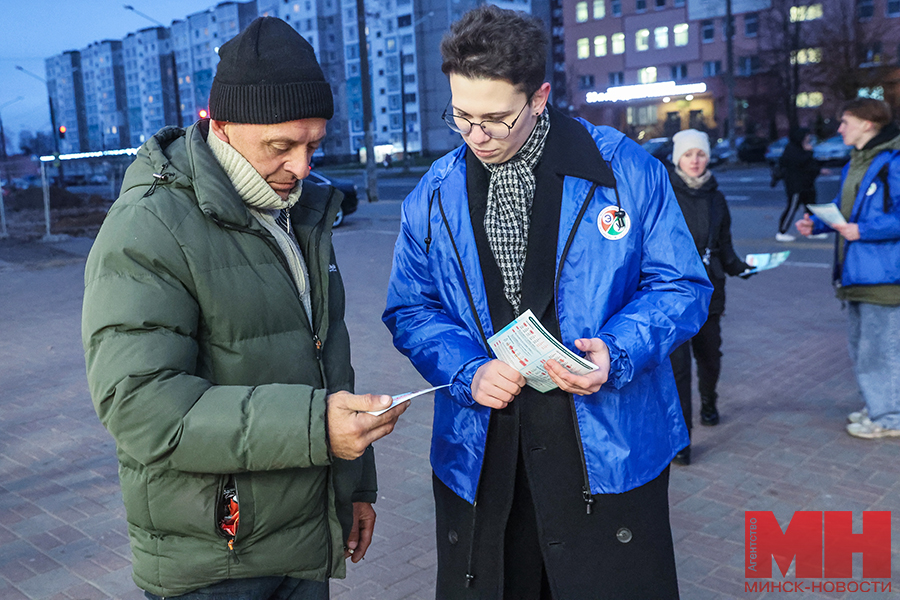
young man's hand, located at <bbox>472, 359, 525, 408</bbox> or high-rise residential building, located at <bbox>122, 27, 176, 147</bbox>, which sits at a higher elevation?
high-rise residential building, located at <bbox>122, 27, 176, 147</bbox>

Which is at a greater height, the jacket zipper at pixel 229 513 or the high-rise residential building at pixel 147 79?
the high-rise residential building at pixel 147 79

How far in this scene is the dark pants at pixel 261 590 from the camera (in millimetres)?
1951

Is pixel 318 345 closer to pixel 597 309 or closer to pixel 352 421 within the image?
pixel 352 421

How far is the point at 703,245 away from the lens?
5.13m

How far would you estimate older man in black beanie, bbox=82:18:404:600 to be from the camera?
67.6 inches

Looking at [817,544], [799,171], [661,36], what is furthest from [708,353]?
[661,36]

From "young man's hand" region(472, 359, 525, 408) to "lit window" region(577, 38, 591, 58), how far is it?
239 ft

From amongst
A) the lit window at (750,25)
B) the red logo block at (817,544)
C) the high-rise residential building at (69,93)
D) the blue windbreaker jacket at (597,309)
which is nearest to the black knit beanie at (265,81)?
the blue windbreaker jacket at (597,309)

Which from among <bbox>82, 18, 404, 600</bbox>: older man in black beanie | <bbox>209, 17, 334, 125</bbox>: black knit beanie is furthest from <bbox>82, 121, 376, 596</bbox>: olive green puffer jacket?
<bbox>209, 17, 334, 125</bbox>: black knit beanie

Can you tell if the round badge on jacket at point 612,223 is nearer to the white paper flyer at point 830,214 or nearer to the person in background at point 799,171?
the white paper flyer at point 830,214

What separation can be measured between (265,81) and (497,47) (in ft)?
2.25

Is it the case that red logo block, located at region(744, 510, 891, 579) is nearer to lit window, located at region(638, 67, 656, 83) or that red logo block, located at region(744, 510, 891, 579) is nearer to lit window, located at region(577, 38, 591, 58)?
lit window, located at region(638, 67, 656, 83)

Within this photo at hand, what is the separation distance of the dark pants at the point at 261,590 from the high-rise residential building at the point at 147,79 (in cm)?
13270

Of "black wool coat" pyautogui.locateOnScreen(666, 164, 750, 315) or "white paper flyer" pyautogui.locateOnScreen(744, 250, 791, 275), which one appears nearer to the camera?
"black wool coat" pyautogui.locateOnScreen(666, 164, 750, 315)
